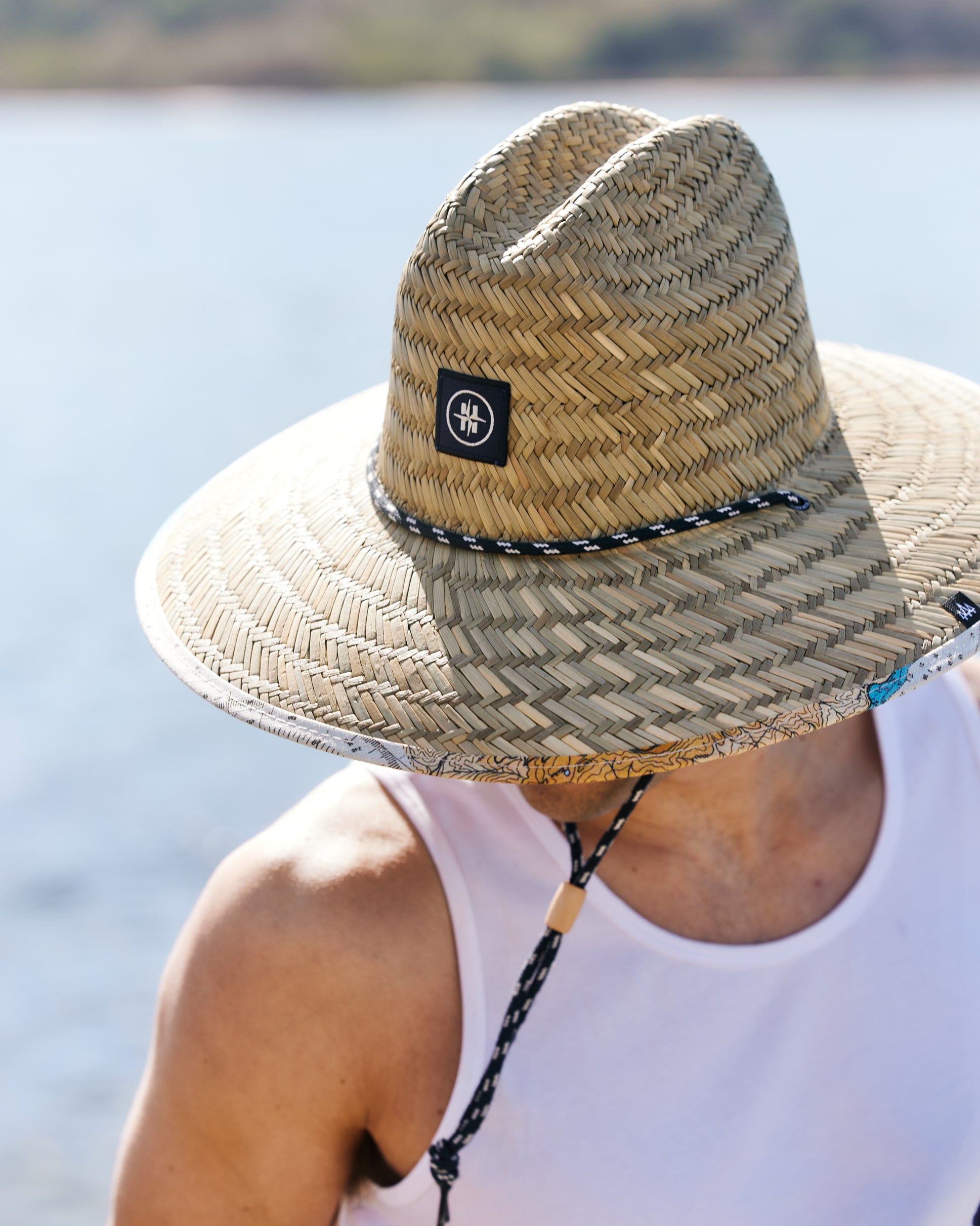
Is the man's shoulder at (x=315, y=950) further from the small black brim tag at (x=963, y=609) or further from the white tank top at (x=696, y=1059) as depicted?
the small black brim tag at (x=963, y=609)

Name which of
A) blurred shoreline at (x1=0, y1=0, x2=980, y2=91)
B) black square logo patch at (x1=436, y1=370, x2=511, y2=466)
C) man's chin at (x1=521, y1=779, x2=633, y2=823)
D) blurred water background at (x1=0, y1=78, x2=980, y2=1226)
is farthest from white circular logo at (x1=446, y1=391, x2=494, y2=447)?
blurred shoreline at (x1=0, y1=0, x2=980, y2=91)

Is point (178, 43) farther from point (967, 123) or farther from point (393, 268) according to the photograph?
point (393, 268)

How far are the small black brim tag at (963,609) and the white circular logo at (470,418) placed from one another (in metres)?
0.34

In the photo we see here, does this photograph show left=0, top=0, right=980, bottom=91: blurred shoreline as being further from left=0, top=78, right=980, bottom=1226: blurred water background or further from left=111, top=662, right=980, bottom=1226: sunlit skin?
left=111, top=662, right=980, bottom=1226: sunlit skin

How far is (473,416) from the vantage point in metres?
0.96

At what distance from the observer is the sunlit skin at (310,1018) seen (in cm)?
105

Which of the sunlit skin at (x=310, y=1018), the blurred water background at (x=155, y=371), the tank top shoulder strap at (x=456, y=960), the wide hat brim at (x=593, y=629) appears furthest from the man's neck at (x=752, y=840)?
the blurred water background at (x=155, y=371)

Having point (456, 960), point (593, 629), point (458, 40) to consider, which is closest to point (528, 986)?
point (456, 960)

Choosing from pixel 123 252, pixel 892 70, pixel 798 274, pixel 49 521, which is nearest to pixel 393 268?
pixel 123 252

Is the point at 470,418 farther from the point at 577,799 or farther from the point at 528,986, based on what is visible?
the point at 528,986

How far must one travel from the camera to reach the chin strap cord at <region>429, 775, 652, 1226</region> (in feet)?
3.36

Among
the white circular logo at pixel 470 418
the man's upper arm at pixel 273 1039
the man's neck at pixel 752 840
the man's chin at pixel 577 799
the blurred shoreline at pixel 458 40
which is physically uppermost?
the white circular logo at pixel 470 418

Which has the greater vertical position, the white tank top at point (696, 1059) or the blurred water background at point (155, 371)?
the white tank top at point (696, 1059)

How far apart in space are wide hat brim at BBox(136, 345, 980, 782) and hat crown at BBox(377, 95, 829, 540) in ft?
0.12
